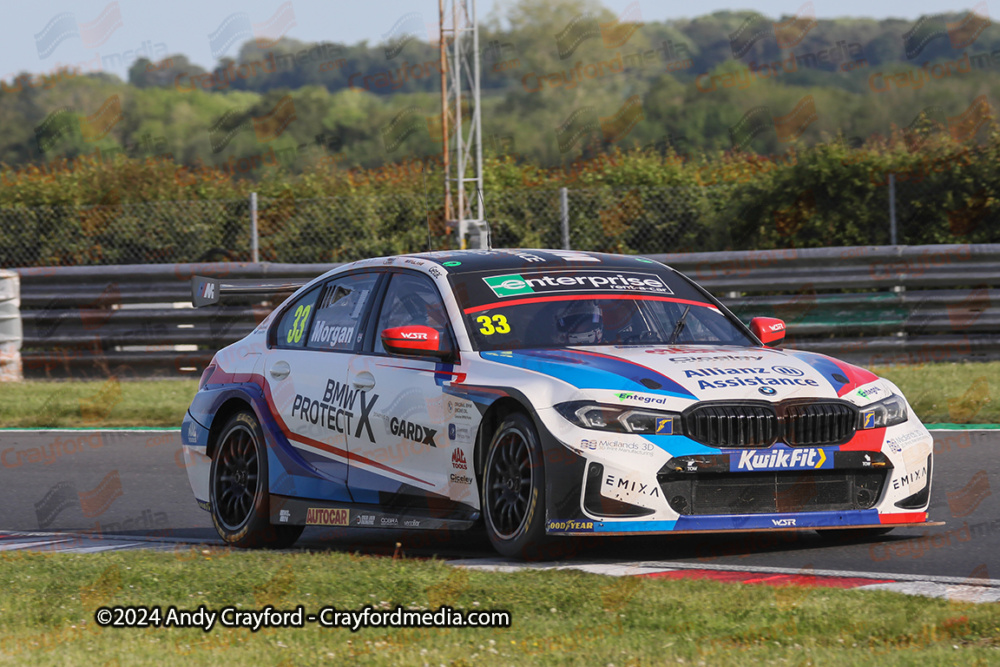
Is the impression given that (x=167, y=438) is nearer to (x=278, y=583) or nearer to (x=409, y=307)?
(x=409, y=307)

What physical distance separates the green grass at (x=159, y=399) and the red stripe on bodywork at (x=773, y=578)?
6704 mm

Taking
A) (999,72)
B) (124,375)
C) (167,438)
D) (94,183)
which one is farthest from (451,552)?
(999,72)

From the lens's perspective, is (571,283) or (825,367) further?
(571,283)

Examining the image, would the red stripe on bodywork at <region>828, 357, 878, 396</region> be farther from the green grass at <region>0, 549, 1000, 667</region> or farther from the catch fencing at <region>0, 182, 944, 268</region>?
the catch fencing at <region>0, 182, 944, 268</region>

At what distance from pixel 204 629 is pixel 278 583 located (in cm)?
67

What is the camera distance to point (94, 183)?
24734mm

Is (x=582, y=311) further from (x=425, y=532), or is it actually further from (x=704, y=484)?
(x=425, y=532)

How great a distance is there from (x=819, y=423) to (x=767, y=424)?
0.27 meters

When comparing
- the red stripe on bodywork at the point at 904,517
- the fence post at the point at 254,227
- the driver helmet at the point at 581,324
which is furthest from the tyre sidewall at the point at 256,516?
the fence post at the point at 254,227

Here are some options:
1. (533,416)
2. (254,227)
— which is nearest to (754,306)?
(254,227)

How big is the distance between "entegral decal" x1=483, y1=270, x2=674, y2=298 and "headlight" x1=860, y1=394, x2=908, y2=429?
142 cm

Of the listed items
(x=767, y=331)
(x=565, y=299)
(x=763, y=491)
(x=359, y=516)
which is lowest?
(x=359, y=516)

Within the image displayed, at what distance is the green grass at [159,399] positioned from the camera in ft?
42.0

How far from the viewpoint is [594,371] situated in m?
6.79
